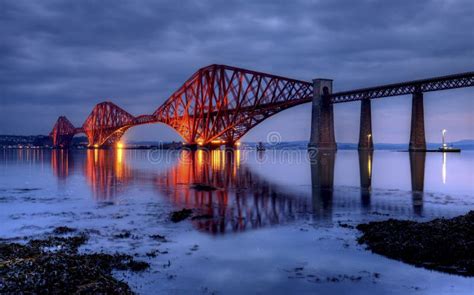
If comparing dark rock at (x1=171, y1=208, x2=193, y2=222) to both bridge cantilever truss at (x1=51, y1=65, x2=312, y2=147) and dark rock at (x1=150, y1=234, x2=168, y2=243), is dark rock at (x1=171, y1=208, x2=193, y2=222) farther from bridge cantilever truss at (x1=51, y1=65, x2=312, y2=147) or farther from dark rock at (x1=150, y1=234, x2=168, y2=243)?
bridge cantilever truss at (x1=51, y1=65, x2=312, y2=147)

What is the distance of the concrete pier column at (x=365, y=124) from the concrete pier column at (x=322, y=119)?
7241 millimetres

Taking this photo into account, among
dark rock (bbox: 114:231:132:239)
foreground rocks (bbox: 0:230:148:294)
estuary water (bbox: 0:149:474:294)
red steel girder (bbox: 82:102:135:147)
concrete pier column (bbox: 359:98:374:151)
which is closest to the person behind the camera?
foreground rocks (bbox: 0:230:148:294)

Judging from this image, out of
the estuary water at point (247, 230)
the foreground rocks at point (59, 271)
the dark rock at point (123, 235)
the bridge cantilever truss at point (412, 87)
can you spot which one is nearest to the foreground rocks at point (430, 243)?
the estuary water at point (247, 230)

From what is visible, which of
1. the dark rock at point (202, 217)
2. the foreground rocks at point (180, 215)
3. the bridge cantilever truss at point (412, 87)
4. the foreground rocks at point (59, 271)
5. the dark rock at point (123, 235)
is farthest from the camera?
the bridge cantilever truss at point (412, 87)

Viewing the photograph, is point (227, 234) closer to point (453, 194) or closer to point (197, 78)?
point (453, 194)

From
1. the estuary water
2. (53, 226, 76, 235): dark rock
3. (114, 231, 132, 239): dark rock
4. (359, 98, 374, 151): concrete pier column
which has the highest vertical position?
(359, 98, 374, 151): concrete pier column

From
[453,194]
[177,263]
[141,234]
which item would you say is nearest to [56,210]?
[141,234]

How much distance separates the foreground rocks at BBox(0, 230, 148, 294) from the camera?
22.8ft

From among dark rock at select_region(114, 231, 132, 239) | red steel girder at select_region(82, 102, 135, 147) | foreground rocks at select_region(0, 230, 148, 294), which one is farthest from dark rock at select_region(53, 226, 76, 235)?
red steel girder at select_region(82, 102, 135, 147)

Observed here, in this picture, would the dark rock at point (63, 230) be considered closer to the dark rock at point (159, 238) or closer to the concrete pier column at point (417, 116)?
the dark rock at point (159, 238)

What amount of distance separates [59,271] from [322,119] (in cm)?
9815

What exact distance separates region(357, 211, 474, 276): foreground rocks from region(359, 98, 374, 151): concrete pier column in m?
91.7

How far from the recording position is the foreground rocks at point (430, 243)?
9.22 meters

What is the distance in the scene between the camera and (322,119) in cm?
10231
